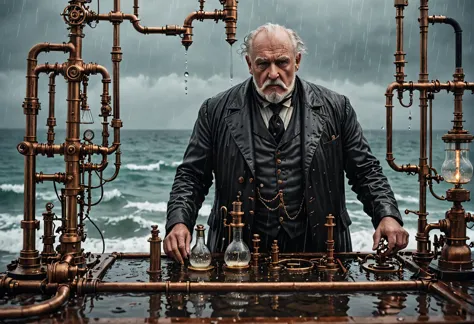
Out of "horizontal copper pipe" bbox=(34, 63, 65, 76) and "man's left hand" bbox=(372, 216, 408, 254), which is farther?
"man's left hand" bbox=(372, 216, 408, 254)

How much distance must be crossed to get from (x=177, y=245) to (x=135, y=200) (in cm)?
1518

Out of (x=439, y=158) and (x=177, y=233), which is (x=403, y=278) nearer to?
(x=177, y=233)

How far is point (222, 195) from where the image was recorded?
4.41 m

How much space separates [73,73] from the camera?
3.32 meters

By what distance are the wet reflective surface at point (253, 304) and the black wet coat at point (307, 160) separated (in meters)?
0.99

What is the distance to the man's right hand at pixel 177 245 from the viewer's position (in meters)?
3.53

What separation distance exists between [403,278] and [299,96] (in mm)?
1561

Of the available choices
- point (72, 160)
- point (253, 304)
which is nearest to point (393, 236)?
point (253, 304)

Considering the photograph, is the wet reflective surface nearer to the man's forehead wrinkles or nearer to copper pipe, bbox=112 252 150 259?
copper pipe, bbox=112 252 150 259

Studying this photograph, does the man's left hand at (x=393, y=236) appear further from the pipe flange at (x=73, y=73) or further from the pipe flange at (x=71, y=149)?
the pipe flange at (x=73, y=73)

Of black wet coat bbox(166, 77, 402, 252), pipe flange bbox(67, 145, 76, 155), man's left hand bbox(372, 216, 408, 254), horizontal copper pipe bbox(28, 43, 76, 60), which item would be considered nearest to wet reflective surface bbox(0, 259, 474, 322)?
man's left hand bbox(372, 216, 408, 254)

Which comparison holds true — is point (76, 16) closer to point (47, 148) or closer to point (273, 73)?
point (47, 148)

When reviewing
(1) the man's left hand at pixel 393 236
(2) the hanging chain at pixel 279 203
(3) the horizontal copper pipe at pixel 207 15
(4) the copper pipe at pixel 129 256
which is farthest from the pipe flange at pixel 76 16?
(1) the man's left hand at pixel 393 236

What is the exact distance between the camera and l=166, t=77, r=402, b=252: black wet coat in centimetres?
421
